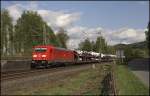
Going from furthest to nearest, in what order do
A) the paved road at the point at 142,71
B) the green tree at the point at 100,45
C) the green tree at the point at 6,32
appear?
the green tree at the point at 6,32 < the green tree at the point at 100,45 < the paved road at the point at 142,71

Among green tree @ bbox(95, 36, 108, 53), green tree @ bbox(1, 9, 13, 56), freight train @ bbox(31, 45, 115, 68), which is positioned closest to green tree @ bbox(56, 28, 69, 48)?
green tree @ bbox(1, 9, 13, 56)

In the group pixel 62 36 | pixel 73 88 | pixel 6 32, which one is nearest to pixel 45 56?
pixel 73 88

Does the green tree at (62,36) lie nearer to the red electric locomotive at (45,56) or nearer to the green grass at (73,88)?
the red electric locomotive at (45,56)

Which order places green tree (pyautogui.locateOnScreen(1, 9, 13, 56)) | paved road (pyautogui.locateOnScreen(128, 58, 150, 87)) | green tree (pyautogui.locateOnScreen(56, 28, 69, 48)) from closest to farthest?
paved road (pyautogui.locateOnScreen(128, 58, 150, 87)) → green tree (pyautogui.locateOnScreen(1, 9, 13, 56)) → green tree (pyautogui.locateOnScreen(56, 28, 69, 48))

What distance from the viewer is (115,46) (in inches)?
2158

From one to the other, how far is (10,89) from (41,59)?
1172 inches

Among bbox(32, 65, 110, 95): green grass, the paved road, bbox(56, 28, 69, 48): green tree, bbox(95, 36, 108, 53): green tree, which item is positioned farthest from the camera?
bbox(56, 28, 69, 48): green tree

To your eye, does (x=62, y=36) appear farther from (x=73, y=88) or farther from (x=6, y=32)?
(x=73, y=88)

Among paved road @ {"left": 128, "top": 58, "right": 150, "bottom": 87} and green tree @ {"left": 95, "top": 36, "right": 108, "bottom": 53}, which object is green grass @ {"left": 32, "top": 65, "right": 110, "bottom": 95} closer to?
paved road @ {"left": 128, "top": 58, "right": 150, "bottom": 87}

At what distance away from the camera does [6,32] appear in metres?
114

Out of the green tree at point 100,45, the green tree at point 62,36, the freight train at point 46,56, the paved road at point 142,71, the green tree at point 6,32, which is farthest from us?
the green tree at point 62,36

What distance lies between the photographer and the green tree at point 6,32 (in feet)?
367

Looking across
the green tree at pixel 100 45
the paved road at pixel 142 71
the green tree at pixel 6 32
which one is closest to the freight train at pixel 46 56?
the paved road at pixel 142 71

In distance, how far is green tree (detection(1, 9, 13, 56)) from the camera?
367ft
